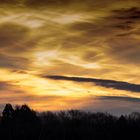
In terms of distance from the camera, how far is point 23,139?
117m

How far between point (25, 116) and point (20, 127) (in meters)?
12.4

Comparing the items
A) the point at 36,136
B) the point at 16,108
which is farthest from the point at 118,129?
the point at 16,108

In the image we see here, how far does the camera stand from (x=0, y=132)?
388 ft

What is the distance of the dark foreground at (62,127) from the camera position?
120 meters

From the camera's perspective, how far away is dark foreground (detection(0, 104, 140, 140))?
395 feet

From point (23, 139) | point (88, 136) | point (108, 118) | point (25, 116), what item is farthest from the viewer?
point (108, 118)

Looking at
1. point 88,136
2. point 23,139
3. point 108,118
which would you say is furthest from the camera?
point 108,118

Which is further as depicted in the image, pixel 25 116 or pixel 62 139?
pixel 25 116

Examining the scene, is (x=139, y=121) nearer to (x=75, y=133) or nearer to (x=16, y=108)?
(x=75, y=133)

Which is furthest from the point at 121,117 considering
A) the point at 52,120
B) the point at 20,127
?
the point at 20,127

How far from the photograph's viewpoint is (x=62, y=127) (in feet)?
443

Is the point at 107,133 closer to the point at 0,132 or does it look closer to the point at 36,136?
the point at 36,136

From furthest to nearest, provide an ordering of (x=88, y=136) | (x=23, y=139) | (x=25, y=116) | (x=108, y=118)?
(x=108, y=118)
(x=25, y=116)
(x=88, y=136)
(x=23, y=139)

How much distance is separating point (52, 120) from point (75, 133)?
24.6 m
